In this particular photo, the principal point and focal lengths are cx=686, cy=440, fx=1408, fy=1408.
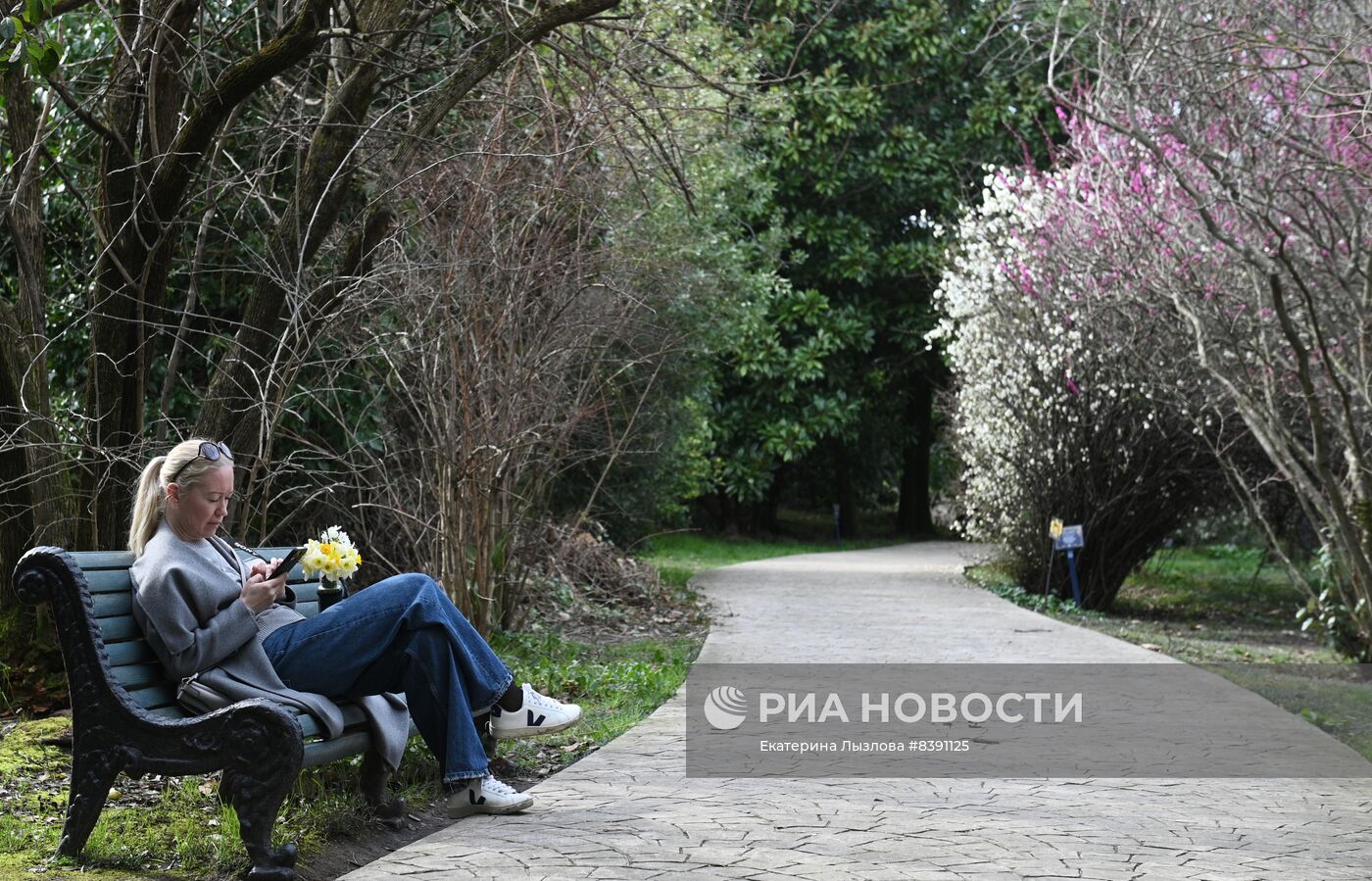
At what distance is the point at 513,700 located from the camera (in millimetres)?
5328

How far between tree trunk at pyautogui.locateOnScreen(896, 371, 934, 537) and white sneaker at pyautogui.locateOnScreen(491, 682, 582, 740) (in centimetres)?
2738

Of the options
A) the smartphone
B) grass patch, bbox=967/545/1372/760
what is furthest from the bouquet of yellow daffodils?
grass patch, bbox=967/545/1372/760

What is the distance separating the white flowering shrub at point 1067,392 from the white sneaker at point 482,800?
9.02 m

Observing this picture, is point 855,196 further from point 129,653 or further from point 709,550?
point 129,653

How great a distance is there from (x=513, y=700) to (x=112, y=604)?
1522mm

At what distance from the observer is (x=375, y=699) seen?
5.07 m

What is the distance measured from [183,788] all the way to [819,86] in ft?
72.9

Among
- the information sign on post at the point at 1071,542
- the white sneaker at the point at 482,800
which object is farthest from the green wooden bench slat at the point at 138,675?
the information sign on post at the point at 1071,542

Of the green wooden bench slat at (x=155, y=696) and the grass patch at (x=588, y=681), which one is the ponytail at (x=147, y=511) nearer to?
the green wooden bench slat at (x=155, y=696)

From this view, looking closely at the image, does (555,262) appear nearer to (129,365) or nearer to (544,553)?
(129,365)

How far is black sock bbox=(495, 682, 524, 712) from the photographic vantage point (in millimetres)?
5309

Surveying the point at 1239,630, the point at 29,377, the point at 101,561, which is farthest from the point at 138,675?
the point at 1239,630

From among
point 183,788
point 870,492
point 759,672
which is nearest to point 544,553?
point 759,672

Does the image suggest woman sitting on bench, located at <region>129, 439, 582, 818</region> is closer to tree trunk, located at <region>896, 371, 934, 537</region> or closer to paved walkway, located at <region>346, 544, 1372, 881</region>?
paved walkway, located at <region>346, 544, 1372, 881</region>
